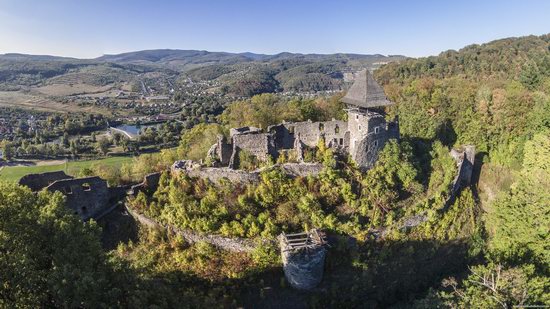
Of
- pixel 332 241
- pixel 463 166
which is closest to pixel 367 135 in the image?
pixel 332 241

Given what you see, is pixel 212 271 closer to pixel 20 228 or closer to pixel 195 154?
pixel 20 228

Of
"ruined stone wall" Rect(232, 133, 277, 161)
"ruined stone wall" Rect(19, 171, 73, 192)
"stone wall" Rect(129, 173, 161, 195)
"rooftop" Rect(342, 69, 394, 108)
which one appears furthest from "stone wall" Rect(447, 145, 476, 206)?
"ruined stone wall" Rect(19, 171, 73, 192)

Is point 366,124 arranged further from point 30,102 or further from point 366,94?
point 30,102

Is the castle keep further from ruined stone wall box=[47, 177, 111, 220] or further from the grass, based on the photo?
the grass

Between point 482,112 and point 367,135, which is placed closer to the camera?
point 367,135

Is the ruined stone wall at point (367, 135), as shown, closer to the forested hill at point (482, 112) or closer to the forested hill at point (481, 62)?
the forested hill at point (482, 112)

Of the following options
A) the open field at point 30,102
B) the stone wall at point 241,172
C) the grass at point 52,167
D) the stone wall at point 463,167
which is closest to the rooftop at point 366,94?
the stone wall at point 241,172
